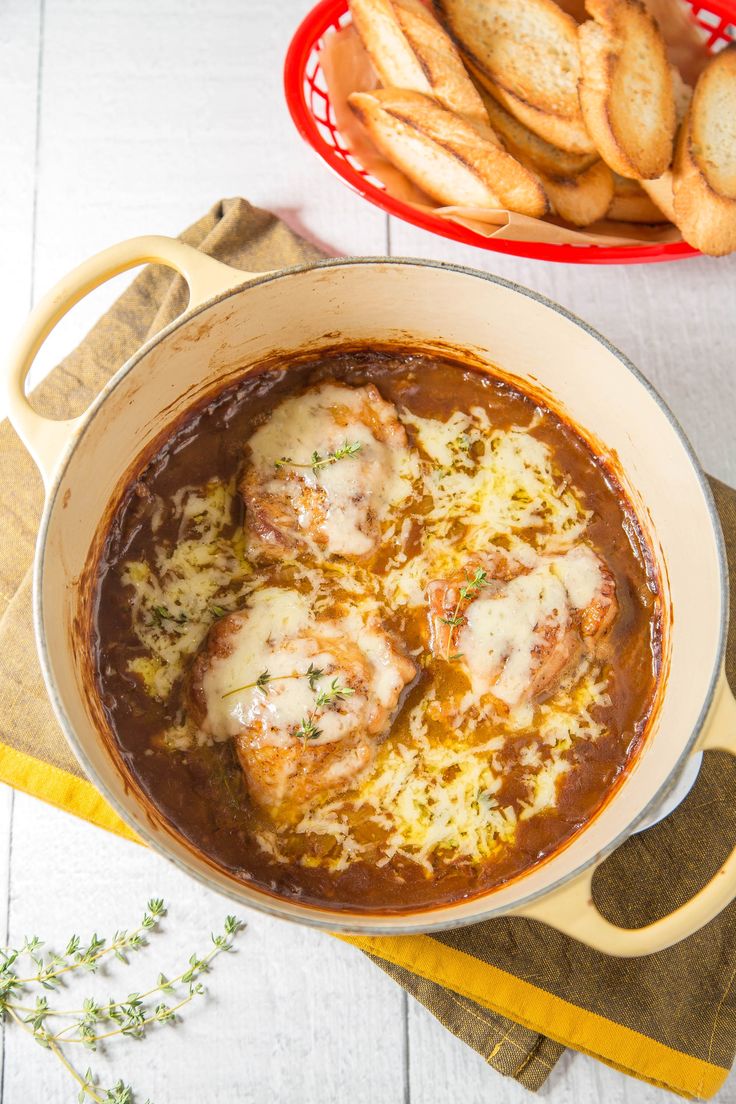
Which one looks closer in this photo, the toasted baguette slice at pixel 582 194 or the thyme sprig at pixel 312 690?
the thyme sprig at pixel 312 690

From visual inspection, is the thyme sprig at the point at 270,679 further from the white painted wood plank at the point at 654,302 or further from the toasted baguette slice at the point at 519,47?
the toasted baguette slice at the point at 519,47

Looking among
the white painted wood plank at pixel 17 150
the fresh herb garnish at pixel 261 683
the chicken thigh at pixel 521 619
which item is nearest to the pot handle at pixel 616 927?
the chicken thigh at pixel 521 619

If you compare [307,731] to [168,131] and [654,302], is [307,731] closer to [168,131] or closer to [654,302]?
[654,302]

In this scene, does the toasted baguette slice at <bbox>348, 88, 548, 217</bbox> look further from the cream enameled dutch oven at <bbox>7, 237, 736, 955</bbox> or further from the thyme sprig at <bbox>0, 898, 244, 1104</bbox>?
the thyme sprig at <bbox>0, 898, 244, 1104</bbox>

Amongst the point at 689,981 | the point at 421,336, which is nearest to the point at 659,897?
the point at 689,981

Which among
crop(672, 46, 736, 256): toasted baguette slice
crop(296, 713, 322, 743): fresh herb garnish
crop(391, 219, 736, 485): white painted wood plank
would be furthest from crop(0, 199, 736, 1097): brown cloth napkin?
crop(672, 46, 736, 256): toasted baguette slice

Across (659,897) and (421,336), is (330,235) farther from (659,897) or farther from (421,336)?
(659,897)
